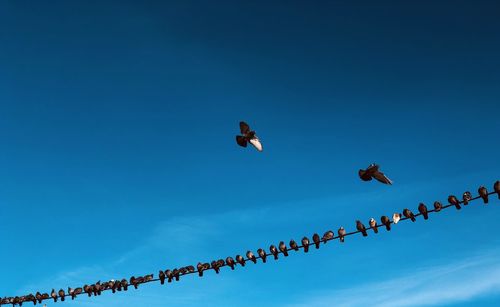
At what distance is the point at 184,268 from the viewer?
13.5 metres

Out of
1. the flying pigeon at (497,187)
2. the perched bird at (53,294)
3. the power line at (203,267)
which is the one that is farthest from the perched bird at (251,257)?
the perched bird at (53,294)

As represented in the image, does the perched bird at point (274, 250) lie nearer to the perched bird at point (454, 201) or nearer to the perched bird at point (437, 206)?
the perched bird at point (437, 206)

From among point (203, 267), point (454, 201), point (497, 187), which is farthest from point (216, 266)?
point (497, 187)

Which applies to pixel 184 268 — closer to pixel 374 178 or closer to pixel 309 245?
pixel 309 245

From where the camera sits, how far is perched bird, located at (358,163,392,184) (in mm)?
9562

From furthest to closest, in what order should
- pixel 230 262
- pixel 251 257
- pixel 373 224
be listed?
pixel 230 262 < pixel 251 257 < pixel 373 224

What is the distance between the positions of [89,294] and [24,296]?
2.21 meters

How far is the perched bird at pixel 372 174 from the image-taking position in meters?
9.56

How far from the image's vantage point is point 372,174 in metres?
9.69

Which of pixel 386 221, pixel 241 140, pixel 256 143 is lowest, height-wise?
pixel 386 221

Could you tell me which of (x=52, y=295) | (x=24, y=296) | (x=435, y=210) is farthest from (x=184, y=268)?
(x=435, y=210)

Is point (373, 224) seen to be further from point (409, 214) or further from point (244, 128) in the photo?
A: point (244, 128)

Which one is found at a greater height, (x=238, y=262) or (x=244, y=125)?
(x=244, y=125)

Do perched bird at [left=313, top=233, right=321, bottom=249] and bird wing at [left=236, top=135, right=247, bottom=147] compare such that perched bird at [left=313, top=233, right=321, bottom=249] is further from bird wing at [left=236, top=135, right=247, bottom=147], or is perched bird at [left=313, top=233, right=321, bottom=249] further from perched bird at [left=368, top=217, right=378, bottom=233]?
bird wing at [left=236, top=135, right=247, bottom=147]
